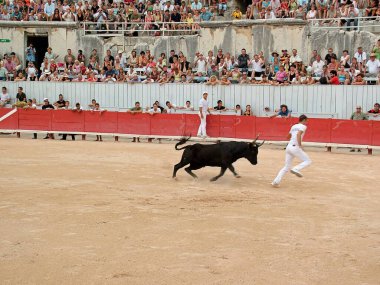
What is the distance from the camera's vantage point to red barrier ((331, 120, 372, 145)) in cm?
2000

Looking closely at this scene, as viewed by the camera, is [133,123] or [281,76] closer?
[281,76]

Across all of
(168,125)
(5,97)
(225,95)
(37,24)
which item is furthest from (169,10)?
(5,97)

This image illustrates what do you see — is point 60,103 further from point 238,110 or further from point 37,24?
point 238,110

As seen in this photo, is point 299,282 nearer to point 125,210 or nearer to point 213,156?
point 125,210

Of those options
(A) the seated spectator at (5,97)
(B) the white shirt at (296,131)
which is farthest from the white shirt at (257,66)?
(B) the white shirt at (296,131)

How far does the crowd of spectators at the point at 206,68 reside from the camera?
21859 millimetres

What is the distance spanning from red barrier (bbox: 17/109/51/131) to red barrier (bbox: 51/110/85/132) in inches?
8.2

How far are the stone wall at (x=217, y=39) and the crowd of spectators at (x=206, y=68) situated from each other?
0.41 m

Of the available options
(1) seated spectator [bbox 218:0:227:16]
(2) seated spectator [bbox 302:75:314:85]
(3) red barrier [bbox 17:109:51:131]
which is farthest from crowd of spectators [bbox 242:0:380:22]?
(3) red barrier [bbox 17:109:51:131]

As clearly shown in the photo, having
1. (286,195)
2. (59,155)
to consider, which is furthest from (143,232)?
(59,155)

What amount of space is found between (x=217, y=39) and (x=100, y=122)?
6.05 metres

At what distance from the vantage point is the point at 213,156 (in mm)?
13250

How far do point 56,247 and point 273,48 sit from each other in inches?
714

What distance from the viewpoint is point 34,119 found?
2417 cm
